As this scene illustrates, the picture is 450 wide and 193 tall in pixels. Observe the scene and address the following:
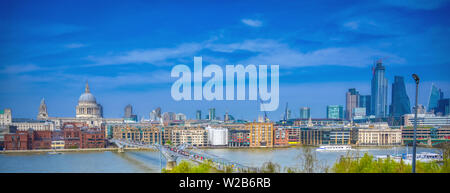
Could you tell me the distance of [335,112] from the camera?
3466 cm

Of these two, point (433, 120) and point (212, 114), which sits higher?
point (212, 114)

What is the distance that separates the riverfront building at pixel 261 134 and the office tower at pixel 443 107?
31.1 feet

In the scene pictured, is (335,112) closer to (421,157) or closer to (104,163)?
(421,157)

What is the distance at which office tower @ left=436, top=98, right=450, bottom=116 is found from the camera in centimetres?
2236

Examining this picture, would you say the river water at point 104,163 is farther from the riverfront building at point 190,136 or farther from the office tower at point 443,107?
the office tower at point 443,107

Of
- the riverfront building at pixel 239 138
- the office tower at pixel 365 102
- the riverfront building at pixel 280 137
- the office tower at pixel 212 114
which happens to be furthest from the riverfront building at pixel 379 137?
the office tower at pixel 365 102

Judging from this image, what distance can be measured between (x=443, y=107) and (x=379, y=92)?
5719 mm

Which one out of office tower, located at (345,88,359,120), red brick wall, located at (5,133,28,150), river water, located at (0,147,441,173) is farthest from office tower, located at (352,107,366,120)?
red brick wall, located at (5,133,28,150)

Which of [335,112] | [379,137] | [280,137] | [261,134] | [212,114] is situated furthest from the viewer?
[335,112]

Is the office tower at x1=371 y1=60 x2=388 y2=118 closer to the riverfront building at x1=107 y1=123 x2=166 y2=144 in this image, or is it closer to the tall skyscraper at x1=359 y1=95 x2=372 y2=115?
the tall skyscraper at x1=359 y1=95 x2=372 y2=115

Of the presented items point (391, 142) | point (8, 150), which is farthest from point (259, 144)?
point (8, 150)

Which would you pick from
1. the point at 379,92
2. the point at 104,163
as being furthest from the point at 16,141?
the point at 379,92
